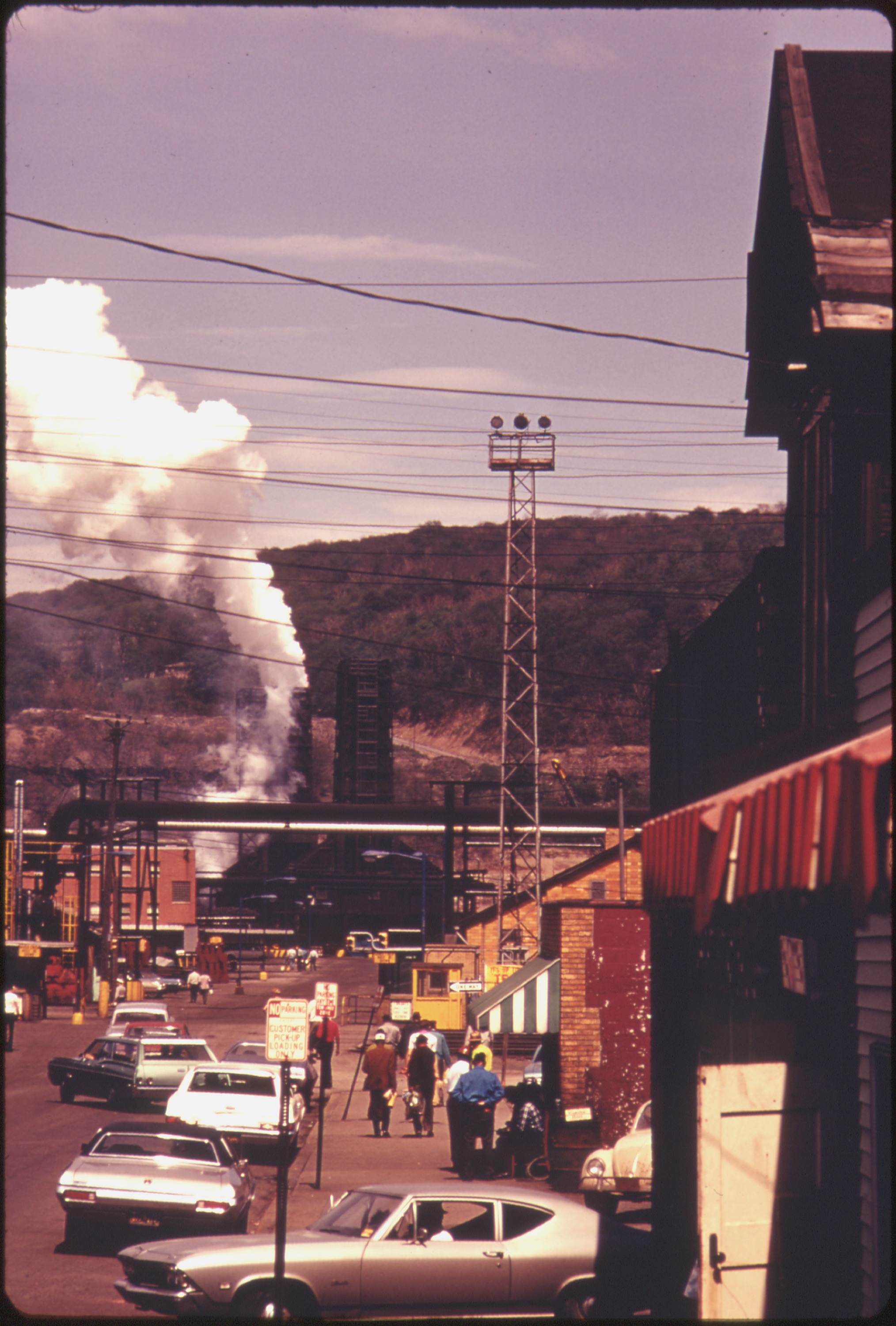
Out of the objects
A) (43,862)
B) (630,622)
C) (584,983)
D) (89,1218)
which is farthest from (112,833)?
(630,622)

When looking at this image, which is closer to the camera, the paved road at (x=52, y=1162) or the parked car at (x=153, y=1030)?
the paved road at (x=52, y=1162)

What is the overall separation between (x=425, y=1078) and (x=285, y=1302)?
46.0 feet

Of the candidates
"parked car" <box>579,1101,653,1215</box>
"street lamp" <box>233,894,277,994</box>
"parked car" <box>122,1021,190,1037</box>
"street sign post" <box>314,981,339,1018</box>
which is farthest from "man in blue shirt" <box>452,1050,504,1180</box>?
"street lamp" <box>233,894,277,994</box>

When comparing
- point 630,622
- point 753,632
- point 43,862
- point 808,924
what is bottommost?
point 43,862

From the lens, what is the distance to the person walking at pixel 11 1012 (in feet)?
126

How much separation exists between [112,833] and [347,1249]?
43038 millimetres

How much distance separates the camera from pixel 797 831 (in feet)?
18.0

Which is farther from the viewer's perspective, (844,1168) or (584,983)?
(584,983)

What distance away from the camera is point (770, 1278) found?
9211 millimetres

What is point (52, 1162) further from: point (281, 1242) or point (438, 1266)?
point (281, 1242)

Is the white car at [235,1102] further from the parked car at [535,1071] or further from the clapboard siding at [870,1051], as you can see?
the clapboard siding at [870,1051]

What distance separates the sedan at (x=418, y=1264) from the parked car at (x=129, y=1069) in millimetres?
15496

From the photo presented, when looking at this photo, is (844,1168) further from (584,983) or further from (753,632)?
(584,983)

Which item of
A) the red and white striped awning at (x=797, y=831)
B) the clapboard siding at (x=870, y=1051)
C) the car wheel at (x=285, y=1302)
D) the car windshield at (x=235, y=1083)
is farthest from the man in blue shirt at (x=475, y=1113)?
the red and white striped awning at (x=797, y=831)
